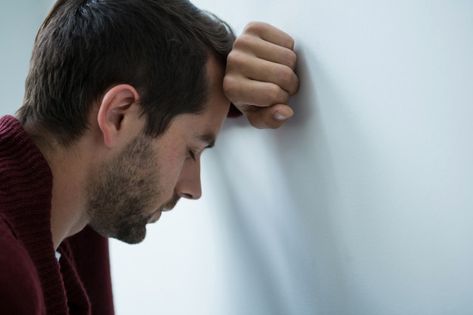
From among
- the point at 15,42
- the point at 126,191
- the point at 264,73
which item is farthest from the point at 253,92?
the point at 15,42

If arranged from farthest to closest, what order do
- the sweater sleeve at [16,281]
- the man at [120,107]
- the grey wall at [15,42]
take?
the grey wall at [15,42] → the man at [120,107] → the sweater sleeve at [16,281]

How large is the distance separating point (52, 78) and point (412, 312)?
0.61m

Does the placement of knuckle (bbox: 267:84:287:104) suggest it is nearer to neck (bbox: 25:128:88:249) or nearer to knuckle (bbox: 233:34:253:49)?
knuckle (bbox: 233:34:253:49)

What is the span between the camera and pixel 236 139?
978mm

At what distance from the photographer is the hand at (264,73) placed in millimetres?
809

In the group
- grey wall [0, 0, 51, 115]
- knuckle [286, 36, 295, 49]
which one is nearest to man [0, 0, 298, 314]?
knuckle [286, 36, 295, 49]

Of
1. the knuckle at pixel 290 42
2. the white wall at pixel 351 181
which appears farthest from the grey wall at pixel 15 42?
the knuckle at pixel 290 42

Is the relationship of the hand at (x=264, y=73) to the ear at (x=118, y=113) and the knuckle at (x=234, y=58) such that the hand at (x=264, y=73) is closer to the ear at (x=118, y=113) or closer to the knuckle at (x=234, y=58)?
the knuckle at (x=234, y=58)

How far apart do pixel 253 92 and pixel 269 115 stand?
0.04 m

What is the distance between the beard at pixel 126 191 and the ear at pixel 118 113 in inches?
1.0

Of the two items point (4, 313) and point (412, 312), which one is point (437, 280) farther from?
point (4, 313)

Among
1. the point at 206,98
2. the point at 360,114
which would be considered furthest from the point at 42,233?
the point at 360,114

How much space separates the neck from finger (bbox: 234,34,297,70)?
294mm

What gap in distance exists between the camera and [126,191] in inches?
34.1
